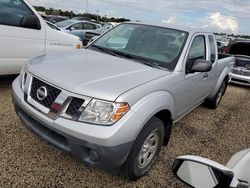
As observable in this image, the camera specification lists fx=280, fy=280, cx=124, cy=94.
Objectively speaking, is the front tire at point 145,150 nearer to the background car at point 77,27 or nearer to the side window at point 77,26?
the background car at point 77,27

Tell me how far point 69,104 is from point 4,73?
2.92m

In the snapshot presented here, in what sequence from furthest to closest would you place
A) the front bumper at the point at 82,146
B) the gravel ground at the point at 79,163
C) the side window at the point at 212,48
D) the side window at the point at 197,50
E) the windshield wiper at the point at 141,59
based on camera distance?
the side window at the point at 212,48 < the side window at the point at 197,50 < the windshield wiper at the point at 141,59 < the gravel ground at the point at 79,163 < the front bumper at the point at 82,146

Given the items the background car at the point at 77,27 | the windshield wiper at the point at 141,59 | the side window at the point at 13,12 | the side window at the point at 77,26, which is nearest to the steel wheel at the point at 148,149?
the windshield wiper at the point at 141,59

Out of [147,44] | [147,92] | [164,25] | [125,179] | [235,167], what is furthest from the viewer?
[164,25]

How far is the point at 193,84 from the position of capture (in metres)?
4.07

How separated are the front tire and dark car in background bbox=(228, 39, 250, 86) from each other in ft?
23.3

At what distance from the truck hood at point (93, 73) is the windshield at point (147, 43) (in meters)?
0.26

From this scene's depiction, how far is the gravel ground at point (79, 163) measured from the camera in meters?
3.00

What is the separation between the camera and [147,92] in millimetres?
2863

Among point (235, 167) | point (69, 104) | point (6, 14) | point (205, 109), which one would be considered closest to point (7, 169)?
point (69, 104)

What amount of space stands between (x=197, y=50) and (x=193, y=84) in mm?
658

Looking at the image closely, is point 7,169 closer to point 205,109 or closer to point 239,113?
point 205,109

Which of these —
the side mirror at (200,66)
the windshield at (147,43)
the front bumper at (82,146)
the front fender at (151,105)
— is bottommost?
the front bumper at (82,146)

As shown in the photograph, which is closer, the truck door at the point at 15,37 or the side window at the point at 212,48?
the truck door at the point at 15,37
